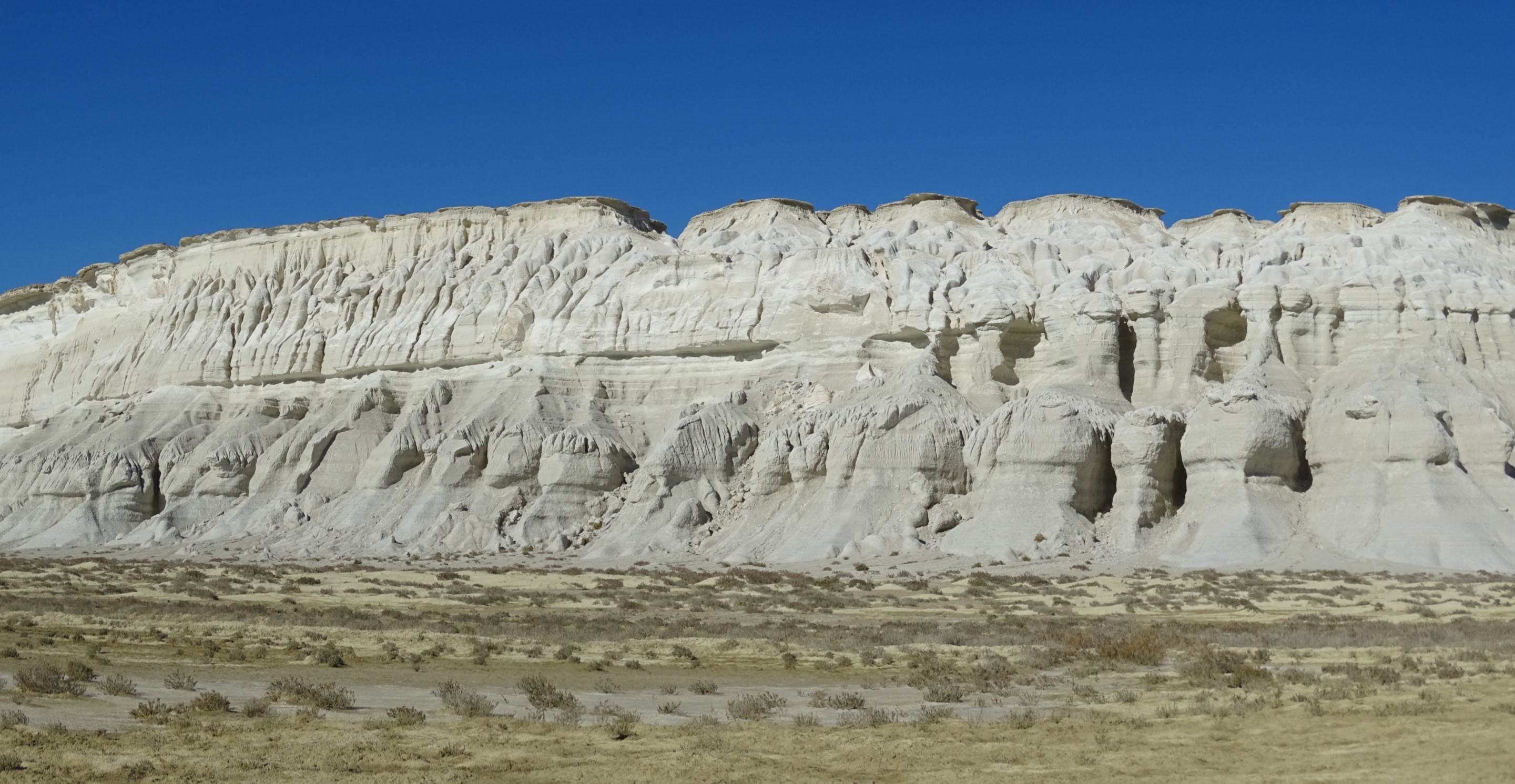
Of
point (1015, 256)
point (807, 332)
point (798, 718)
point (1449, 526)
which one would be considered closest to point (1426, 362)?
point (1449, 526)

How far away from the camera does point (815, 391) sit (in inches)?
2088

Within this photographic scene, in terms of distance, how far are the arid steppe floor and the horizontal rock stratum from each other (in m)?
11.1

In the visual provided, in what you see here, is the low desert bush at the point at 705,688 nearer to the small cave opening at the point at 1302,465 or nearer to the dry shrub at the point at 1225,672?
the dry shrub at the point at 1225,672

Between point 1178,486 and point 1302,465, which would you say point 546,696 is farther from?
point 1302,465

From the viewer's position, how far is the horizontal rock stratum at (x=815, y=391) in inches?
1650

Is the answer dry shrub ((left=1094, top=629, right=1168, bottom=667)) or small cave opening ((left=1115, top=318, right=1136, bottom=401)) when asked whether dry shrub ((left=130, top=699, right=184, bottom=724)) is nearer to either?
dry shrub ((left=1094, top=629, right=1168, bottom=667))

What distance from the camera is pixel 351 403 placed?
60531 millimetres

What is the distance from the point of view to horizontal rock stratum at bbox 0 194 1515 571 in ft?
137

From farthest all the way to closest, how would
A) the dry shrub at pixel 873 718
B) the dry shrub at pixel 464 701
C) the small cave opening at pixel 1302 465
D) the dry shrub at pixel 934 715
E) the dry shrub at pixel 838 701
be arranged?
the small cave opening at pixel 1302 465
the dry shrub at pixel 838 701
the dry shrub at pixel 464 701
the dry shrub at pixel 934 715
the dry shrub at pixel 873 718

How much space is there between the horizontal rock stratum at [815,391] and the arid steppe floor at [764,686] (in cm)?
1111

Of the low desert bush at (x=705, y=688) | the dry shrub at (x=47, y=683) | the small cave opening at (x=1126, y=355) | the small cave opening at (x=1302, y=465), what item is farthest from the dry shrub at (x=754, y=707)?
the small cave opening at (x=1126, y=355)

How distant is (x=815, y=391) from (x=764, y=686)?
3611 cm

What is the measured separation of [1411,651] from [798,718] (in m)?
9.90

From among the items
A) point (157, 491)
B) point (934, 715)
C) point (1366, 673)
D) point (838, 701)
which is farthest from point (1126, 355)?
point (157, 491)
